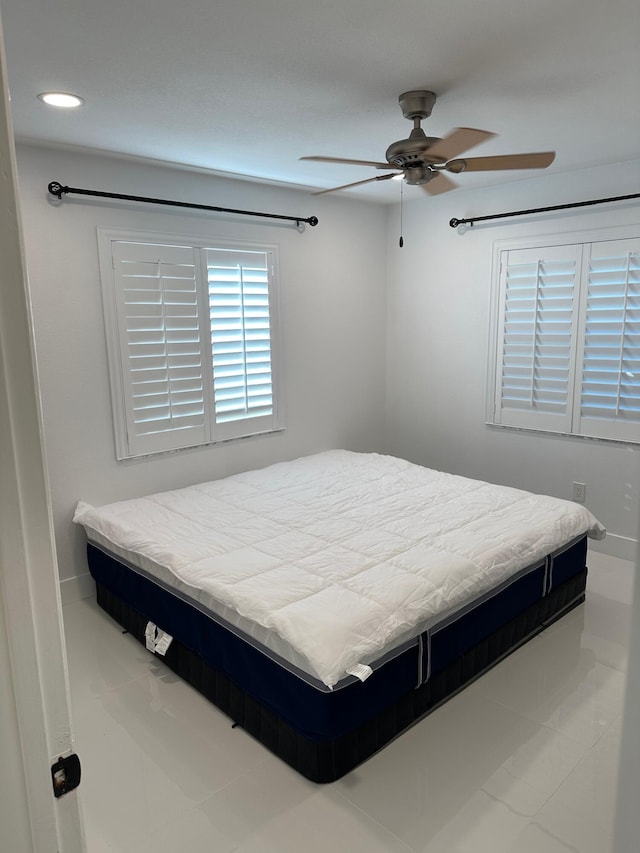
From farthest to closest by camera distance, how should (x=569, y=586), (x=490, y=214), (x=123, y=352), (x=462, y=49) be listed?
Result: 1. (x=490, y=214)
2. (x=123, y=352)
3. (x=569, y=586)
4. (x=462, y=49)

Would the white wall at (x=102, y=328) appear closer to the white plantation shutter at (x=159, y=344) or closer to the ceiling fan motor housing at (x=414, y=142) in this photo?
the white plantation shutter at (x=159, y=344)

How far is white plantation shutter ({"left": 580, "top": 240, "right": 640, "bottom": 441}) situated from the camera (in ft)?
11.4

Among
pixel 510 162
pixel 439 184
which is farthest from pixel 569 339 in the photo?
pixel 510 162

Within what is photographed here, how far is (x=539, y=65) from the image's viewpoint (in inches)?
81.8

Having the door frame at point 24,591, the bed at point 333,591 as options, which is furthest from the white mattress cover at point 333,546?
the door frame at point 24,591

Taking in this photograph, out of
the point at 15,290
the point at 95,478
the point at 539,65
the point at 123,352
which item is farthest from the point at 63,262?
the point at 15,290

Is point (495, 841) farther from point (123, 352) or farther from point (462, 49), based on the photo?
point (123, 352)

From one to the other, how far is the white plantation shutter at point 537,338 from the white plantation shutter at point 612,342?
0.12 meters

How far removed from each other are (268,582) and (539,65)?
218 centimetres

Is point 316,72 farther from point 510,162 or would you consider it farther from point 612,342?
point 612,342

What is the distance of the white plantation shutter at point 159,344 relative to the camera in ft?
11.0

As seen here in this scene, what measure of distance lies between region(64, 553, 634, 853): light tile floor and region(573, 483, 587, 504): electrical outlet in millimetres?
1309

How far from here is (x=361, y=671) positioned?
1884 mm

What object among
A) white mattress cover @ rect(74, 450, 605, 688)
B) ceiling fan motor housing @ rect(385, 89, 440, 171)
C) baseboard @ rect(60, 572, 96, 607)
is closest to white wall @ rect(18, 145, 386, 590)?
baseboard @ rect(60, 572, 96, 607)
